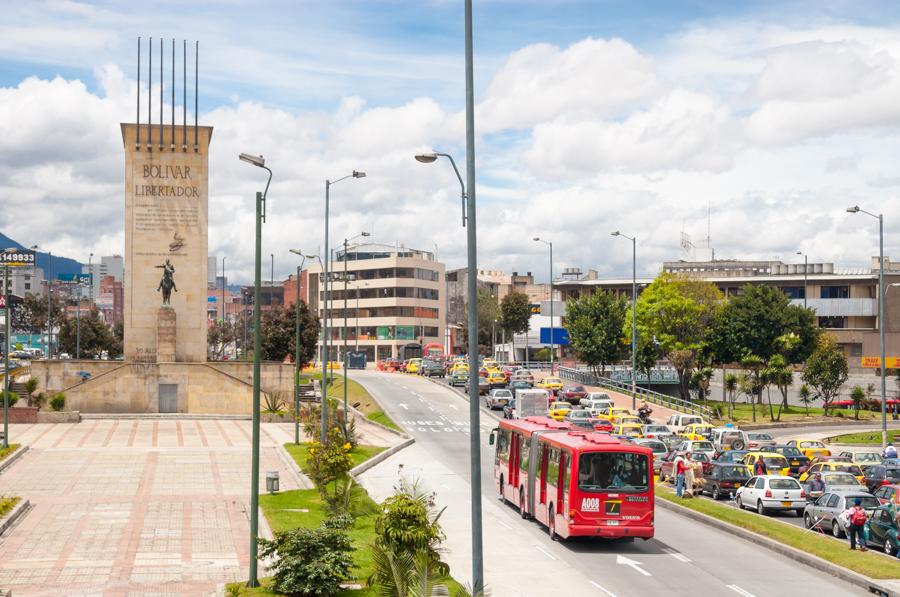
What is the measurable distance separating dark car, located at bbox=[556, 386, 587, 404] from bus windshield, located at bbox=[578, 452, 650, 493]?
52613 millimetres

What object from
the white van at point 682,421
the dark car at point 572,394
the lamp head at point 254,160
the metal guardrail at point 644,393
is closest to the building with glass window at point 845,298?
the metal guardrail at point 644,393

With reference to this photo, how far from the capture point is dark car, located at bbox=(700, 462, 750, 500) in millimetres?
38406

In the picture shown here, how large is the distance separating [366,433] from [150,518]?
30853mm

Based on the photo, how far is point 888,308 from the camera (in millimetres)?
114125

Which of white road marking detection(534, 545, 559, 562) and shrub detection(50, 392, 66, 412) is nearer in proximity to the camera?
white road marking detection(534, 545, 559, 562)

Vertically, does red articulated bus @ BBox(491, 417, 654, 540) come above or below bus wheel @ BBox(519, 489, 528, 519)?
above

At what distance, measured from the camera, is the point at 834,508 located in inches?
1184

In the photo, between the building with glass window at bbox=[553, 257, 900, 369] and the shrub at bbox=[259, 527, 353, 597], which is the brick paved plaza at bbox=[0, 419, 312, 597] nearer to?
the shrub at bbox=[259, 527, 353, 597]

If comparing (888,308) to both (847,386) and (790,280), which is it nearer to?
(790,280)

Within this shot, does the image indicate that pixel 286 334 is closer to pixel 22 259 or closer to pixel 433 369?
pixel 433 369

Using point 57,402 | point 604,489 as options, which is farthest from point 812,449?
point 57,402

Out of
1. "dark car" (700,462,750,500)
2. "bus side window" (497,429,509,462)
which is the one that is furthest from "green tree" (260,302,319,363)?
"dark car" (700,462,750,500)

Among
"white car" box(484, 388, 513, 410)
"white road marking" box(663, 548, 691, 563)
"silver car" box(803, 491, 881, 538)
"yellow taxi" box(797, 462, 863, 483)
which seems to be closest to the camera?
"white road marking" box(663, 548, 691, 563)

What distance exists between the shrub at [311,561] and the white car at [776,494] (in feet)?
57.5
